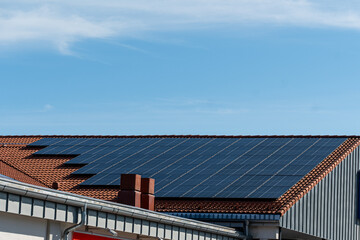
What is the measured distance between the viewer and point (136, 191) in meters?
28.8

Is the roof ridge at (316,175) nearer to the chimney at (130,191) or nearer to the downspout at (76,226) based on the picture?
the chimney at (130,191)

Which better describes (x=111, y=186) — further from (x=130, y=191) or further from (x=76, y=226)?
(x=76, y=226)

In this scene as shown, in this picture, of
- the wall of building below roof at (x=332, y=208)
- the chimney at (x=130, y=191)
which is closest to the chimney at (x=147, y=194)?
the chimney at (x=130, y=191)

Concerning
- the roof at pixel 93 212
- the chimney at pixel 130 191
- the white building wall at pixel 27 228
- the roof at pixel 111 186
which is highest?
the roof at pixel 111 186

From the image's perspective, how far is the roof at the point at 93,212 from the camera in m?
18.0

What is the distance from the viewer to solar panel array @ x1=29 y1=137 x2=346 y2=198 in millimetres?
33562

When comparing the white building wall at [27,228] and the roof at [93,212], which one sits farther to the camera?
the white building wall at [27,228]

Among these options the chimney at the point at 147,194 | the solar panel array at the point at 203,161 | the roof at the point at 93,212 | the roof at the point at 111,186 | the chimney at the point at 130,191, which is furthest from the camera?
the solar panel array at the point at 203,161

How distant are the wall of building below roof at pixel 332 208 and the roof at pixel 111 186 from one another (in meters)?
0.40

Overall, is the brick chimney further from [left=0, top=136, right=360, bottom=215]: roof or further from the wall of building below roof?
the wall of building below roof

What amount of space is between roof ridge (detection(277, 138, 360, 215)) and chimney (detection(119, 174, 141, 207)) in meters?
5.32

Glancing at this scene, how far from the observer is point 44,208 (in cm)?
1906

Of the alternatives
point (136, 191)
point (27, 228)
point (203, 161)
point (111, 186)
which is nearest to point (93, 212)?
point (27, 228)

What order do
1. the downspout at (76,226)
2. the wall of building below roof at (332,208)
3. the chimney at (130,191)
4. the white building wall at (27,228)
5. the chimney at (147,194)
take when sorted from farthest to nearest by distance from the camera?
1. the wall of building below roof at (332,208)
2. the chimney at (147,194)
3. the chimney at (130,191)
4. the downspout at (76,226)
5. the white building wall at (27,228)
